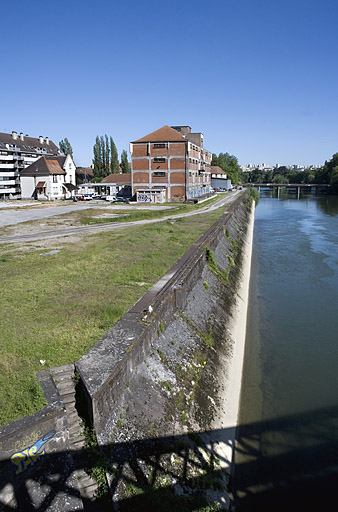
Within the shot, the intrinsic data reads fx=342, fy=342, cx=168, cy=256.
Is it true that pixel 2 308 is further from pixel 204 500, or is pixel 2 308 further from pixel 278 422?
pixel 278 422

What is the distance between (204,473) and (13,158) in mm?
71216

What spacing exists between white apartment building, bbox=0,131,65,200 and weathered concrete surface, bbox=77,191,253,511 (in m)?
62.2

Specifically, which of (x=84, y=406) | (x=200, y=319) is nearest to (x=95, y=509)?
(x=84, y=406)

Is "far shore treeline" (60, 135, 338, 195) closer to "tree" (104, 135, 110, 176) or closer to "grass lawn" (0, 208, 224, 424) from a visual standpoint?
"tree" (104, 135, 110, 176)

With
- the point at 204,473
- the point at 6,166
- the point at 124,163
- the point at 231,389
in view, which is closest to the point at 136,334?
the point at 204,473

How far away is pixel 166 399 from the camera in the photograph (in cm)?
823

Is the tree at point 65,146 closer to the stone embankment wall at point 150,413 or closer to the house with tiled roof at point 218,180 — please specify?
the house with tiled roof at point 218,180

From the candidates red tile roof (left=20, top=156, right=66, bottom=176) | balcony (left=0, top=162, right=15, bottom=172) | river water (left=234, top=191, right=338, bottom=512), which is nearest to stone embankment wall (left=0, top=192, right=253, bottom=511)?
river water (left=234, top=191, right=338, bottom=512)

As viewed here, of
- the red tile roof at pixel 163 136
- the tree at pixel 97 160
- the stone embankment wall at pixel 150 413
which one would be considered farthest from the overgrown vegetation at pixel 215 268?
the tree at pixel 97 160

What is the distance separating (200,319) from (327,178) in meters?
114

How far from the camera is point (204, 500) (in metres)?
6.64

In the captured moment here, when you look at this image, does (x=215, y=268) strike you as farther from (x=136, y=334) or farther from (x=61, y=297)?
(x=136, y=334)

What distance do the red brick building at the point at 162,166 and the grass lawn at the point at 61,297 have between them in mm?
31452

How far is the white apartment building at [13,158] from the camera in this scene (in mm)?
64938
